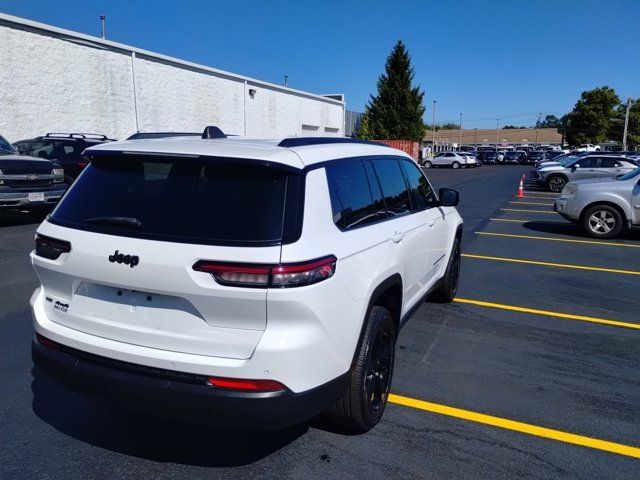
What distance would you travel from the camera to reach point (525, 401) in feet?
11.8

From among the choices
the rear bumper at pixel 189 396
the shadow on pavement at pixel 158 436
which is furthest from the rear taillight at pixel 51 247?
the shadow on pavement at pixel 158 436

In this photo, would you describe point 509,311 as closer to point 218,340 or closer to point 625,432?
point 625,432

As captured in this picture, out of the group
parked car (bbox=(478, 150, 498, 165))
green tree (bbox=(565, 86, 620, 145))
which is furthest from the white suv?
green tree (bbox=(565, 86, 620, 145))

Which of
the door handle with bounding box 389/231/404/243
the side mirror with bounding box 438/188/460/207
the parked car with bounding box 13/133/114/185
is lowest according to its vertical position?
the door handle with bounding box 389/231/404/243

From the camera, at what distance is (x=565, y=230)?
11.7m

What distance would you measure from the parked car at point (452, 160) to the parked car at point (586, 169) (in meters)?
25.4

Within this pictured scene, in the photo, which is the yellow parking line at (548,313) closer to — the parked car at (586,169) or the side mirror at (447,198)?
the side mirror at (447,198)

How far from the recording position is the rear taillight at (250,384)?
2348 mm

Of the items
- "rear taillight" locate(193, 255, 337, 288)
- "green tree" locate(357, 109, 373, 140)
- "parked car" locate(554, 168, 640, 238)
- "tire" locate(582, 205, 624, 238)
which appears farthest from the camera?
"green tree" locate(357, 109, 373, 140)

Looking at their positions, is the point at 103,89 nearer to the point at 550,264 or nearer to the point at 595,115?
the point at 550,264

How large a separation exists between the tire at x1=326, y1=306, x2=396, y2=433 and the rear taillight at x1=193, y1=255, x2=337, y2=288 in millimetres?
721

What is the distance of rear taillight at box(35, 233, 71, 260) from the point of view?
105 inches

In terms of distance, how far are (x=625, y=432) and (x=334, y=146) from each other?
8.57 feet

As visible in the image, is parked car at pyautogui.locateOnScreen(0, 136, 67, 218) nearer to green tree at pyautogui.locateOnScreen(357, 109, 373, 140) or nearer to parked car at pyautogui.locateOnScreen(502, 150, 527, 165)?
green tree at pyautogui.locateOnScreen(357, 109, 373, 140)
